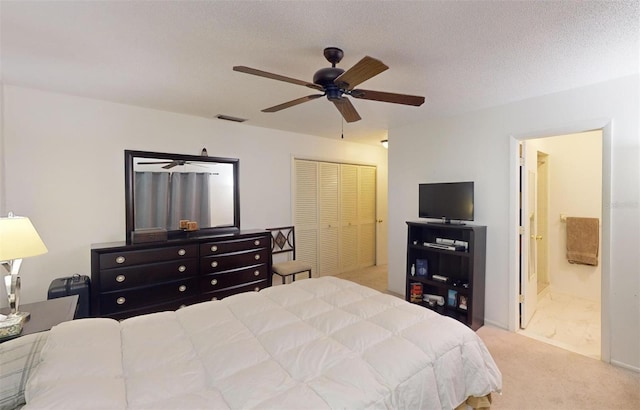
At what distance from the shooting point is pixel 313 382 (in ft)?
4.01

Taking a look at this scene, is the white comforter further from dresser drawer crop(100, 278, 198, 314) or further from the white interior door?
the white interior door

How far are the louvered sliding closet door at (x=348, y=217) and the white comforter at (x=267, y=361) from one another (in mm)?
3350

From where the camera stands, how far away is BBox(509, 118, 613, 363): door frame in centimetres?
253

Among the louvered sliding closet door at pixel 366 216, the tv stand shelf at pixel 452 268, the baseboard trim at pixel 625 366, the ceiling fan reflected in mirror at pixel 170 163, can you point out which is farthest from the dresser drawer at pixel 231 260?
the baseboard trim at pixel 625 366

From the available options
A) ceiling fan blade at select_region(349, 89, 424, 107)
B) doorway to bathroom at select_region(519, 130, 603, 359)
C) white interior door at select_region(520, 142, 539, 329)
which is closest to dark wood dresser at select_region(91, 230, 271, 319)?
ceiling fan blade at select_region(349, 89, 424, 107)

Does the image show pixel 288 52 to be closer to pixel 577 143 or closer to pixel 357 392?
pixel 357 392

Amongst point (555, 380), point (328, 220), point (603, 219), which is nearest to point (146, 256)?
point (328, 220)

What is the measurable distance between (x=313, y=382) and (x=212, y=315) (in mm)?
926

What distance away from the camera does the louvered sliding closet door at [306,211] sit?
15.5 ft

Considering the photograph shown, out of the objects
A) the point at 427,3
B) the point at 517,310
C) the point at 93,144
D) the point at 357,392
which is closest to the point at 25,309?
the point at 93,144

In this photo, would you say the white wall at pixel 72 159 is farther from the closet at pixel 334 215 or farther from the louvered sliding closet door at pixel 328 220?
the louvered sliding closet door at pixel 328 220

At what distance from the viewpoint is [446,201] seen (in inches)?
137

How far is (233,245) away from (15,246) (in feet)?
6.53

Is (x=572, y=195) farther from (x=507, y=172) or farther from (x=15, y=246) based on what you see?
(x=15, y=246)
